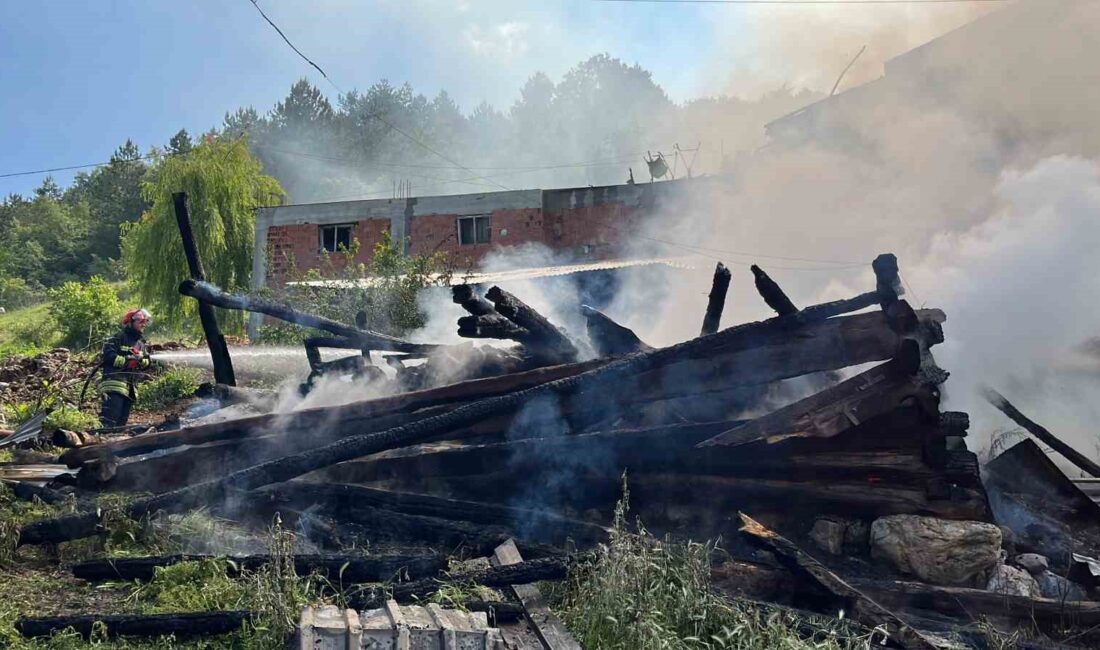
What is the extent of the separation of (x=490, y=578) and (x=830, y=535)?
248cm

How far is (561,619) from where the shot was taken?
430 centimetres

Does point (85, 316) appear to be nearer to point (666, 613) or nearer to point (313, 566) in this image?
point (313, 566)

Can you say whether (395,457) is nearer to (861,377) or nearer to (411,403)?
(411,403)

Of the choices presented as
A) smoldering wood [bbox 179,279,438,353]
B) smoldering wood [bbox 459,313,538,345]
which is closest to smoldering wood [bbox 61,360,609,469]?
smoldering wood [bbox 459,313,538,345]

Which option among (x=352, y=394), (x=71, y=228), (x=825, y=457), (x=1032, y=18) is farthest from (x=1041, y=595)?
(x=71, y=228)

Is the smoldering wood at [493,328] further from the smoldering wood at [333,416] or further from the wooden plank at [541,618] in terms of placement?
the wooden plank at [541,618]

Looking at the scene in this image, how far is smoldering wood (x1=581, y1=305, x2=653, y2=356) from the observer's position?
7184mm

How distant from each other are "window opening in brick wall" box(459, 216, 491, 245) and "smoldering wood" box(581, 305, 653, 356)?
18729mm

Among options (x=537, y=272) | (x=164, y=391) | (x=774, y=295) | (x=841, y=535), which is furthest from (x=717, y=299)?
(x=537, y=272)

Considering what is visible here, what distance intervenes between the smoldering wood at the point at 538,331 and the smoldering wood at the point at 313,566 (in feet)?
8.67

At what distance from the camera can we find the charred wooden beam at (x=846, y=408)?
5.45m

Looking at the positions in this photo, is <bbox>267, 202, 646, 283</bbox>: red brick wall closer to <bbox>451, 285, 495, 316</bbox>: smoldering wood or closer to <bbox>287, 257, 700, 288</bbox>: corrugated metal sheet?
<bbox>287, 257, 700, 288</bbox>: corrugated metal sheet

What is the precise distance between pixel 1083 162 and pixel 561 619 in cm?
1734

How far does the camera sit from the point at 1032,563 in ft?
18.6
